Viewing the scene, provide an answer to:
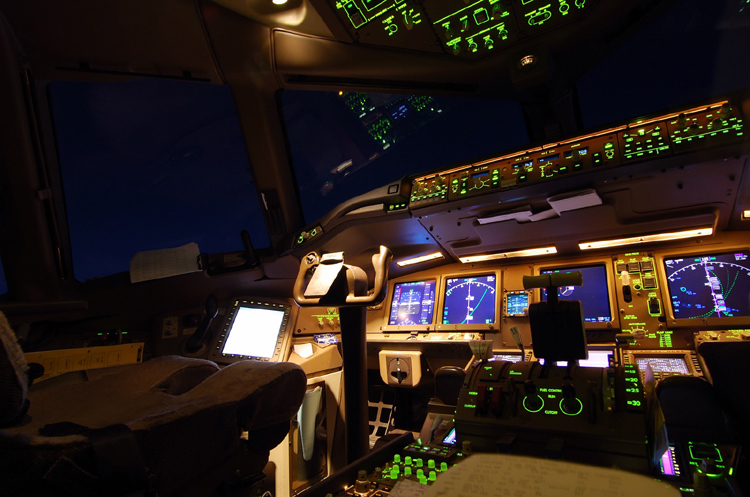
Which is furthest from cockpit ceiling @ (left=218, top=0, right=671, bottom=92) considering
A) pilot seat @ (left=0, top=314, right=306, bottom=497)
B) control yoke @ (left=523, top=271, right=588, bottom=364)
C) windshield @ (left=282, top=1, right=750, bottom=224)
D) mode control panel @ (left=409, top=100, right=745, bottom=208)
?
pilot seat @ (left=0, top=314, right=306, bottom=497)

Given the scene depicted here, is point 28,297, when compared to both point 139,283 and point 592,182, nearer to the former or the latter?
point 139,283

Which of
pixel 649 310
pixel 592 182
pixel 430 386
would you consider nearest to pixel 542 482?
pixel 592 182

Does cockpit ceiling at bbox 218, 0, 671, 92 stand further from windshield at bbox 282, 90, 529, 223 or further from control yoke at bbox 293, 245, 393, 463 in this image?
control yoke at bbox 293, 245, 393, 463

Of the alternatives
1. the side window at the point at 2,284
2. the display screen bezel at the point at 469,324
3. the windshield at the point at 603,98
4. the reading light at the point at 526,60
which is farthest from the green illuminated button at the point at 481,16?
the side window at the point at 2,284

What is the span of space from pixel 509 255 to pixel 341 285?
1634 mm

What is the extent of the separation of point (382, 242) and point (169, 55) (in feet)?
6.57

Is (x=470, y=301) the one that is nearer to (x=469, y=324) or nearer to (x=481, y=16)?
(x=469, y=324)

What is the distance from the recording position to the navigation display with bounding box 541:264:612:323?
246cm

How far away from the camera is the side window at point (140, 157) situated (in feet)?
9.78

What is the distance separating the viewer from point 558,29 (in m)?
2.37

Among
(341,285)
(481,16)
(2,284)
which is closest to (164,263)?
(2,284)

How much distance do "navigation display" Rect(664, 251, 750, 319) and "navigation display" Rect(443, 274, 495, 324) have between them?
1.06m

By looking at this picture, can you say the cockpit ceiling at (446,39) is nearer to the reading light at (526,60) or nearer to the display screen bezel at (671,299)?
the reading light at (526,60)

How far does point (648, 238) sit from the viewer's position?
2.46m
